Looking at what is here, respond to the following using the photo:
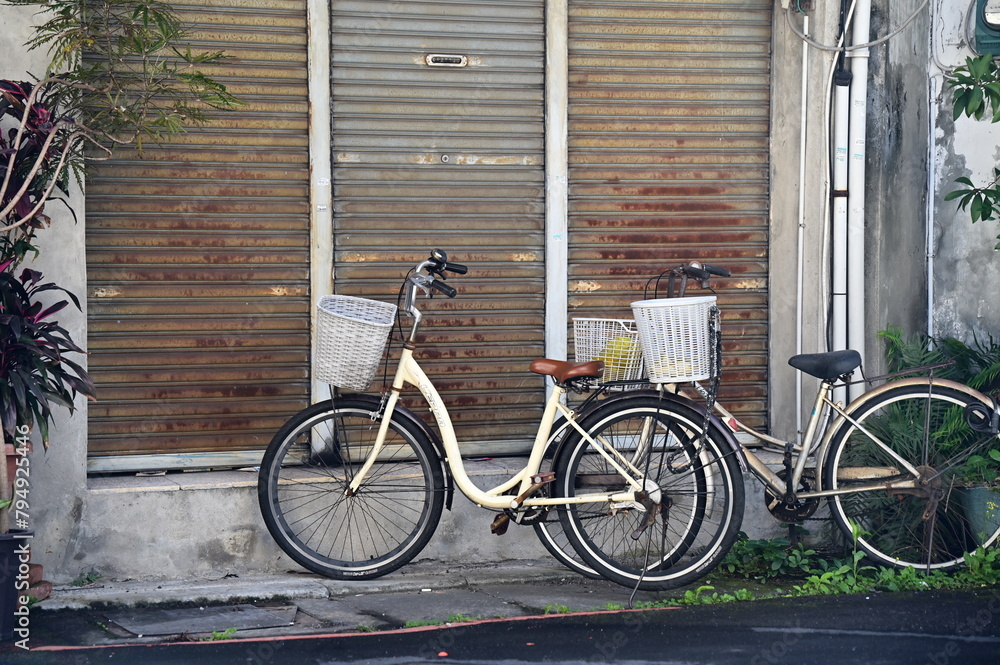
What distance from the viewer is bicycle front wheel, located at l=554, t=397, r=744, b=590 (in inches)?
223

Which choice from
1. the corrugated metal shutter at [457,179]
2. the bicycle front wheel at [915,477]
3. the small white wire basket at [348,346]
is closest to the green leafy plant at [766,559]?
the bicycle front wheel at [915,477]

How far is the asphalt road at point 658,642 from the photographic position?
190 inches

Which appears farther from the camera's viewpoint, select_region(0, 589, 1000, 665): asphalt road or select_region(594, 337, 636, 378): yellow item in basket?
select_region(594, 337, 636, 378): yellow item in basket

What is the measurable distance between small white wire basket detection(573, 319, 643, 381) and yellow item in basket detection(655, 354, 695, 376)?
401 mm

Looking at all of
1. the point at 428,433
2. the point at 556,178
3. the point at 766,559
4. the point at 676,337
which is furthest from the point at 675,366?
the point at 556,178

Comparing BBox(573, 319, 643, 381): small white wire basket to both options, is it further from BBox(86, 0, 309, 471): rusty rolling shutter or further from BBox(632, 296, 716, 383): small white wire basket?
BBox(86, 0, 309, 471): rusty rolling shutter

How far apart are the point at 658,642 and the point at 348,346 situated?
2.10m

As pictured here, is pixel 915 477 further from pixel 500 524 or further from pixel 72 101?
pixel 72 101

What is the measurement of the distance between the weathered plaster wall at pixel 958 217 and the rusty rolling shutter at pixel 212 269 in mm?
3871

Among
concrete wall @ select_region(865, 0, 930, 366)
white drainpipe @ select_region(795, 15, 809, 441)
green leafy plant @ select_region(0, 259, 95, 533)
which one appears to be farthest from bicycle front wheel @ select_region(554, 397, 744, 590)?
green leafy plant @ select_region(0, 259, 95, 533)

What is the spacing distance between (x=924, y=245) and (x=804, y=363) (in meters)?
1.62

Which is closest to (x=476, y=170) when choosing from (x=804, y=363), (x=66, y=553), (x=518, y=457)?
(x=518, y=457)

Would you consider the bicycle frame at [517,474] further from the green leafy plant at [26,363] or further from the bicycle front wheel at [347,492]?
the green leafy plant at [26,363]

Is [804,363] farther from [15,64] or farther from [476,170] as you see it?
[15,64]
